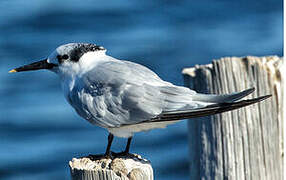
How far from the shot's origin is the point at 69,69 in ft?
16.7

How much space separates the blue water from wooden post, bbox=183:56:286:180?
14.9ft

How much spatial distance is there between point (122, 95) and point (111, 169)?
78 centimetres

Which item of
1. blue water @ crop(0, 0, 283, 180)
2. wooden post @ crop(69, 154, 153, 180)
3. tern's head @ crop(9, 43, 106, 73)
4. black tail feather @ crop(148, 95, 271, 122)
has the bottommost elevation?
wooden post @ crop(69, 154, 153, 180)

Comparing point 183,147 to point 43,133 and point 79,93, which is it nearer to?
point 43,133

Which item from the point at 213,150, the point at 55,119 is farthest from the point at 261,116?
the point at 55,119

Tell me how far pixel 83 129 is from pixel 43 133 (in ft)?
2.23

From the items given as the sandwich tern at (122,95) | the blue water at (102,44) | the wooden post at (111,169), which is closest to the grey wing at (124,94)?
the sandwich tern at (122,95)

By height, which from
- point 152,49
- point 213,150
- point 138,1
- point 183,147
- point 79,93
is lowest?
point 213,150

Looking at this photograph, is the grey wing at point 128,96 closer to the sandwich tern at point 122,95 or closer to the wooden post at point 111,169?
the sandwich tern at point 122,95

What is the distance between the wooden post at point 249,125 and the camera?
4699 mm

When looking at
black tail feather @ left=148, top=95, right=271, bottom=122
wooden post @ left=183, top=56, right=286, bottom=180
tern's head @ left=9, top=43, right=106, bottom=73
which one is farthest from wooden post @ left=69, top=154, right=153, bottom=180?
tern's head @ left=9, top=43, right=106, bottom=73

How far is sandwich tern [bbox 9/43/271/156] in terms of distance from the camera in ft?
14.3

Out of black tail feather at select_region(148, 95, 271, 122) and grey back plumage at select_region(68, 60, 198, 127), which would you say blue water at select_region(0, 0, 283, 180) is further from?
black tail feather at select_region(148, 95, 271, 122)

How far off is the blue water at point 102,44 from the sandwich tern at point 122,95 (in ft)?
14.2
